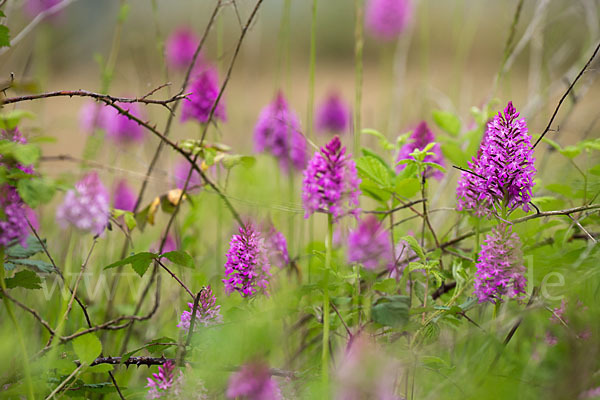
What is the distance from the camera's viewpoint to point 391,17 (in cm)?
231

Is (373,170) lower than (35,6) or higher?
lower

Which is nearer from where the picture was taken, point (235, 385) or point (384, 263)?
point (235, 385)

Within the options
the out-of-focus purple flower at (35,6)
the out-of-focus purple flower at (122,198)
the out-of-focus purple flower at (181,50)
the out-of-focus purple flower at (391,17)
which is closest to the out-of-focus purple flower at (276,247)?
the out-of-focus purple flower at (122,198)

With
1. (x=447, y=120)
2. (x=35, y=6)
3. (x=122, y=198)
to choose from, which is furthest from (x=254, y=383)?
(x=35, y=6)

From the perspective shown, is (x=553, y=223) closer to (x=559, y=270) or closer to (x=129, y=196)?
(x=559, y=270)

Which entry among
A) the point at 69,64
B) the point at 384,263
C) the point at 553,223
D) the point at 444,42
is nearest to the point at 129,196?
the point at 384,263

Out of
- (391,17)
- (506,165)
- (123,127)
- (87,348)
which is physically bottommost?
(87,348)

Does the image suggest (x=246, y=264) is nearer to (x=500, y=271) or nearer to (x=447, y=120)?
(x=500, y=271)

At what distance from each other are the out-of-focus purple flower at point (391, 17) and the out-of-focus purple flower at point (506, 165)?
1.76 metres

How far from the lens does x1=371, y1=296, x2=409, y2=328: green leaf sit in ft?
2.14

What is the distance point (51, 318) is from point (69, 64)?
5848 millimetres

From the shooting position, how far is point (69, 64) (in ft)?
20.5

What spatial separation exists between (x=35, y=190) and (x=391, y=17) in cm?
198

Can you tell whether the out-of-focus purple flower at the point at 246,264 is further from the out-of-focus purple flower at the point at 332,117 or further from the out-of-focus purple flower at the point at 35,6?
the out-of-focus purple flower at the point at 35,6
